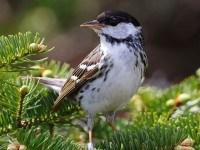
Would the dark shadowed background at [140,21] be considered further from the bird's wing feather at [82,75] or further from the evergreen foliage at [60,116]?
the evergreen foliage at [60,116]

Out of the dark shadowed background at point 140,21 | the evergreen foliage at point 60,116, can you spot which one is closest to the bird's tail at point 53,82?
the evergreen foliage at point 60,116

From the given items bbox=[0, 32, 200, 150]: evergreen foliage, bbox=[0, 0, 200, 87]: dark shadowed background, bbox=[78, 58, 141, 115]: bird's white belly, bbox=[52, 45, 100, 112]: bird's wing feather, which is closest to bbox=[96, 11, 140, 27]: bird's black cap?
bbox=[52, 45, 100, 112]: bird's wing feather

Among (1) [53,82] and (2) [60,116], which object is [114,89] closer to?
(1) [53,82]

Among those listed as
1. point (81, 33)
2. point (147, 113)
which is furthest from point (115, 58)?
point (81, 33)

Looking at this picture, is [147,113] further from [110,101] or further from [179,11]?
[179,11]

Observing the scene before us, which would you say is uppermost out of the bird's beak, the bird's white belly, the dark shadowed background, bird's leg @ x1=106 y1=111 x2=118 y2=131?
A: the dark shadowed background

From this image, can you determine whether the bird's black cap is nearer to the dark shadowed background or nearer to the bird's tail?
the bird's tail
